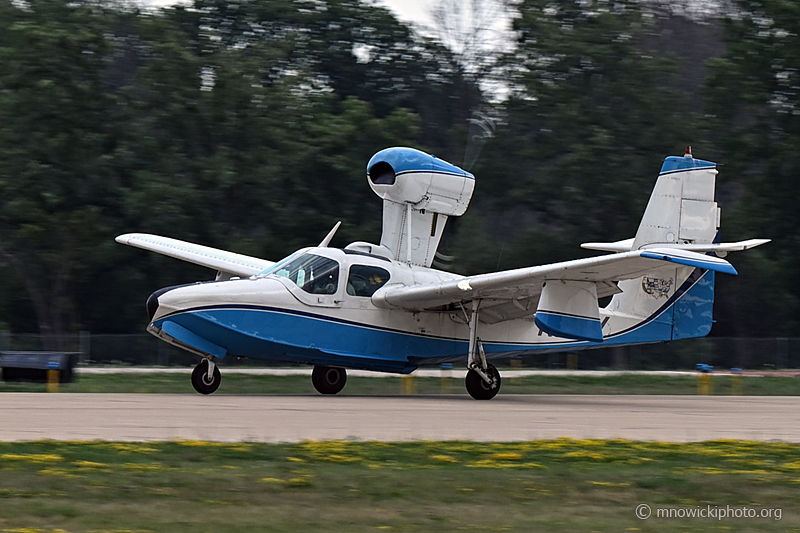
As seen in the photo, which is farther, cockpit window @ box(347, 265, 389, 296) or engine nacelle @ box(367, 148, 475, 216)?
engine nacelle @ box(367, 148, 475, 216)

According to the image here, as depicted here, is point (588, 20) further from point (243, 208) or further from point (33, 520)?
point (33, 520)

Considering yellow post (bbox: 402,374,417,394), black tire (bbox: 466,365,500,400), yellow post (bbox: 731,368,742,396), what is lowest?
yellow post (bbox: 731,368,742,396)

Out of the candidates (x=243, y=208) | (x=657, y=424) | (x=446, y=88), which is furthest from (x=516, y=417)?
(x=446, y=88)

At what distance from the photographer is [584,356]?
4100 centimetres

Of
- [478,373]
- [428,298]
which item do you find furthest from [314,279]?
[478,373]

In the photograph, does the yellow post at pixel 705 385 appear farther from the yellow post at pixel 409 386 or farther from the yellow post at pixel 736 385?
the yellow post at pixel 409 386

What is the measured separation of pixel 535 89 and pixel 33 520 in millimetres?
41469

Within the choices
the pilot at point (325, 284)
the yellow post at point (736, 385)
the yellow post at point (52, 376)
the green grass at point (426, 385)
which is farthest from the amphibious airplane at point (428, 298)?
the yellow post at point (736, 385)

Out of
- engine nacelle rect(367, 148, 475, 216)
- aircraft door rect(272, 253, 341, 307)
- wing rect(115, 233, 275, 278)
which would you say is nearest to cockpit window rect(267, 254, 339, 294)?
aircraft door rect(272, 253, 341, 307)

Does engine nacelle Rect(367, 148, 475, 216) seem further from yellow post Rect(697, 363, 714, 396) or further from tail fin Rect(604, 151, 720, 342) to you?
yellow post Rect(697, 363, 714, 396)

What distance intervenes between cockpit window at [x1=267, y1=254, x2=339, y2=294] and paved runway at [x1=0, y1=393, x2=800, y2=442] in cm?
210

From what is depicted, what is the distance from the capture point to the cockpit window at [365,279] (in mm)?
20625

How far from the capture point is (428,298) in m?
20.4

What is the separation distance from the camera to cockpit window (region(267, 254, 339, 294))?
20203 mm
